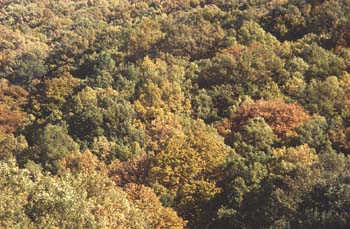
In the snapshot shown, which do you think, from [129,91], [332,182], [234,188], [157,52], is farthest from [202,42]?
[332,182]

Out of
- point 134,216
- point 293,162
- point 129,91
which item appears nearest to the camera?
point 134,216

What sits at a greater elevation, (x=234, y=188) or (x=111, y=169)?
(x=234, y=188)

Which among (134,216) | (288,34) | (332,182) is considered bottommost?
(288,34)

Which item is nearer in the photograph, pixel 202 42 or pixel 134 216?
pixel 134 216

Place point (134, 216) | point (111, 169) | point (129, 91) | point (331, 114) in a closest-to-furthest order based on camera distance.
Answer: point (134, 216), point (111, 169), point (331, 114), point (129, 91)

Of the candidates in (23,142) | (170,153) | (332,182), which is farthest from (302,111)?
(23,142)

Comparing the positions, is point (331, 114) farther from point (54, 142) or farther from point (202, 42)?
point (202, 42)

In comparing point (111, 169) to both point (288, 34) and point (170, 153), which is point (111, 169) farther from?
point (288, 34)
